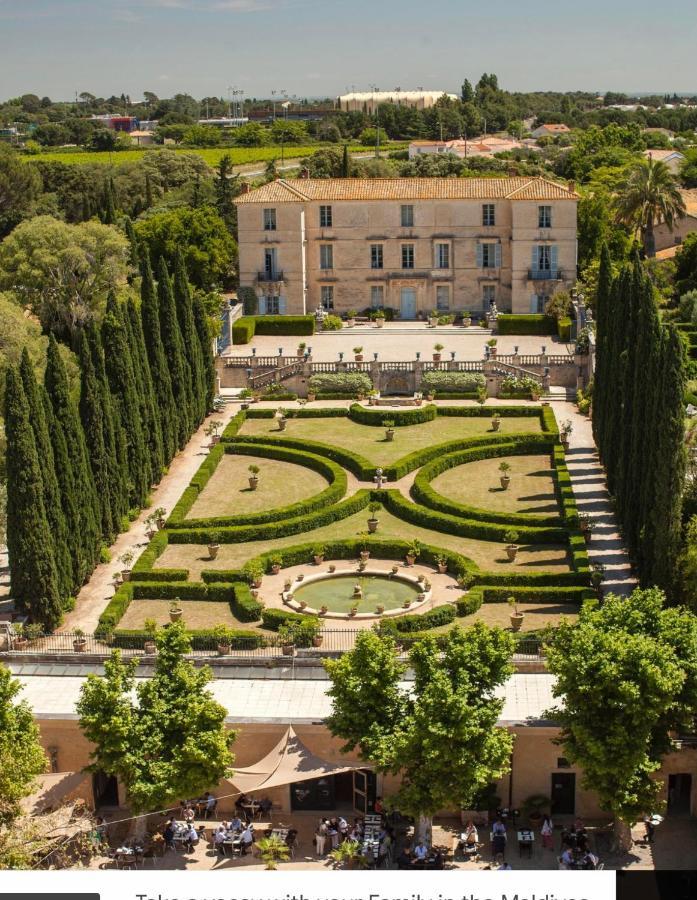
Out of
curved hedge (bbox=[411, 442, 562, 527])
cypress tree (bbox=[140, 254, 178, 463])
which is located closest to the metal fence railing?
curved hedge (bbox=[411, 442, 562, 527])

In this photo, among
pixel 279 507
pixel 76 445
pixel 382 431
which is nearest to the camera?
pixel 76 445

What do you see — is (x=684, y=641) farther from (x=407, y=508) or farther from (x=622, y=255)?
(x=622, y=255)

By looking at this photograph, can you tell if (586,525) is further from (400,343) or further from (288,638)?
(400,343)

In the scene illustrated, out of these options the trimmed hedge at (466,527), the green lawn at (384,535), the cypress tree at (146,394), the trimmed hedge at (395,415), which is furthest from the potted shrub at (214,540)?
the trimmed hedge at (395,415)

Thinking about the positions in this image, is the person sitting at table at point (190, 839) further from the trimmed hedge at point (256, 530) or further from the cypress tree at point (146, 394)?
the cypress tree at point (146, 394)

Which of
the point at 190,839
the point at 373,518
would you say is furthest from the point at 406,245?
the point at 190,839

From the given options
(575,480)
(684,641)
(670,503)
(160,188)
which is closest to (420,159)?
(160,188)
